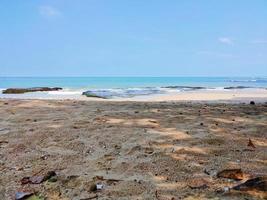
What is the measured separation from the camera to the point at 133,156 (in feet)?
12.8

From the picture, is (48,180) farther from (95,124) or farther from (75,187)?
(95,124)

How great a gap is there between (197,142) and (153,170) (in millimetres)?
985

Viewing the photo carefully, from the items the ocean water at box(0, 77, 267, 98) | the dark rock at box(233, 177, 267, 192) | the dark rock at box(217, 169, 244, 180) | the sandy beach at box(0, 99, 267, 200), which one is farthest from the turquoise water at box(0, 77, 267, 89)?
the dark rock at box(233, 177, 267, 192)

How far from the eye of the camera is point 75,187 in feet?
10.7

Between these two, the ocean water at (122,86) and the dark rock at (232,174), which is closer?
the dark rock at (232,174)

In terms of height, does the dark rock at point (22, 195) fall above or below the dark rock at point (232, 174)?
below

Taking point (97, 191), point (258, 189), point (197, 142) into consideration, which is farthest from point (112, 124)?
point (258, 189)

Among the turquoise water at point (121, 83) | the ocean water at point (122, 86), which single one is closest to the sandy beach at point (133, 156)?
the ocean water at point (122, 86)

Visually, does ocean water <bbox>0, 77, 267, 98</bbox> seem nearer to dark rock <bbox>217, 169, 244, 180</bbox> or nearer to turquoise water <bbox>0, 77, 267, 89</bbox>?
turquoise water <bbox>0, 77, 267, 89</bbox>

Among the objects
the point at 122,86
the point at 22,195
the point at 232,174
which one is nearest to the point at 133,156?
the point at 232,174

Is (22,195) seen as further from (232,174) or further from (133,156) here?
(232,174)

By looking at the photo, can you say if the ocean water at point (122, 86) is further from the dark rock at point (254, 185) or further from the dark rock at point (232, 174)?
the dark rock at point (254, 185)

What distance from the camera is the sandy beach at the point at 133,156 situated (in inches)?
124

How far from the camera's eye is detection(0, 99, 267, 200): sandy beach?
3.15 m
